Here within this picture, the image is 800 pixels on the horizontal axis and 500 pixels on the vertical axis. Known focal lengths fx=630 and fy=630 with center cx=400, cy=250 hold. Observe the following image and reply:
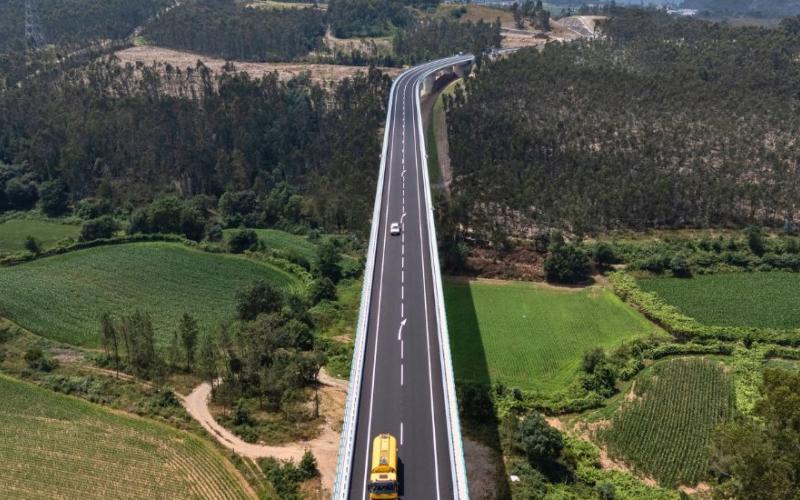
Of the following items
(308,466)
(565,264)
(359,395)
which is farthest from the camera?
(565,264)

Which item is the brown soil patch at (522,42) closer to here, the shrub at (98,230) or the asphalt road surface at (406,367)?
the asphalt road surface at (406,367)

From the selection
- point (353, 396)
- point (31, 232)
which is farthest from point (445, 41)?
point (353, 396)

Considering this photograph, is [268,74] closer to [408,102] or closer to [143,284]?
[408,102]

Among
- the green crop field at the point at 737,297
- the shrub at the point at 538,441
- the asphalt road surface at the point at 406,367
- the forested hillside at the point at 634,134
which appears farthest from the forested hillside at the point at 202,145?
the shrub at the point at 538,441

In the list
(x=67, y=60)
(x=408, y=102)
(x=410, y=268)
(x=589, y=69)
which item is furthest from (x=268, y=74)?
(x=410, y=268)

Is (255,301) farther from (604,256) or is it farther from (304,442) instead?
(604,256)

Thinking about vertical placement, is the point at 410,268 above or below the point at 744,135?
below
